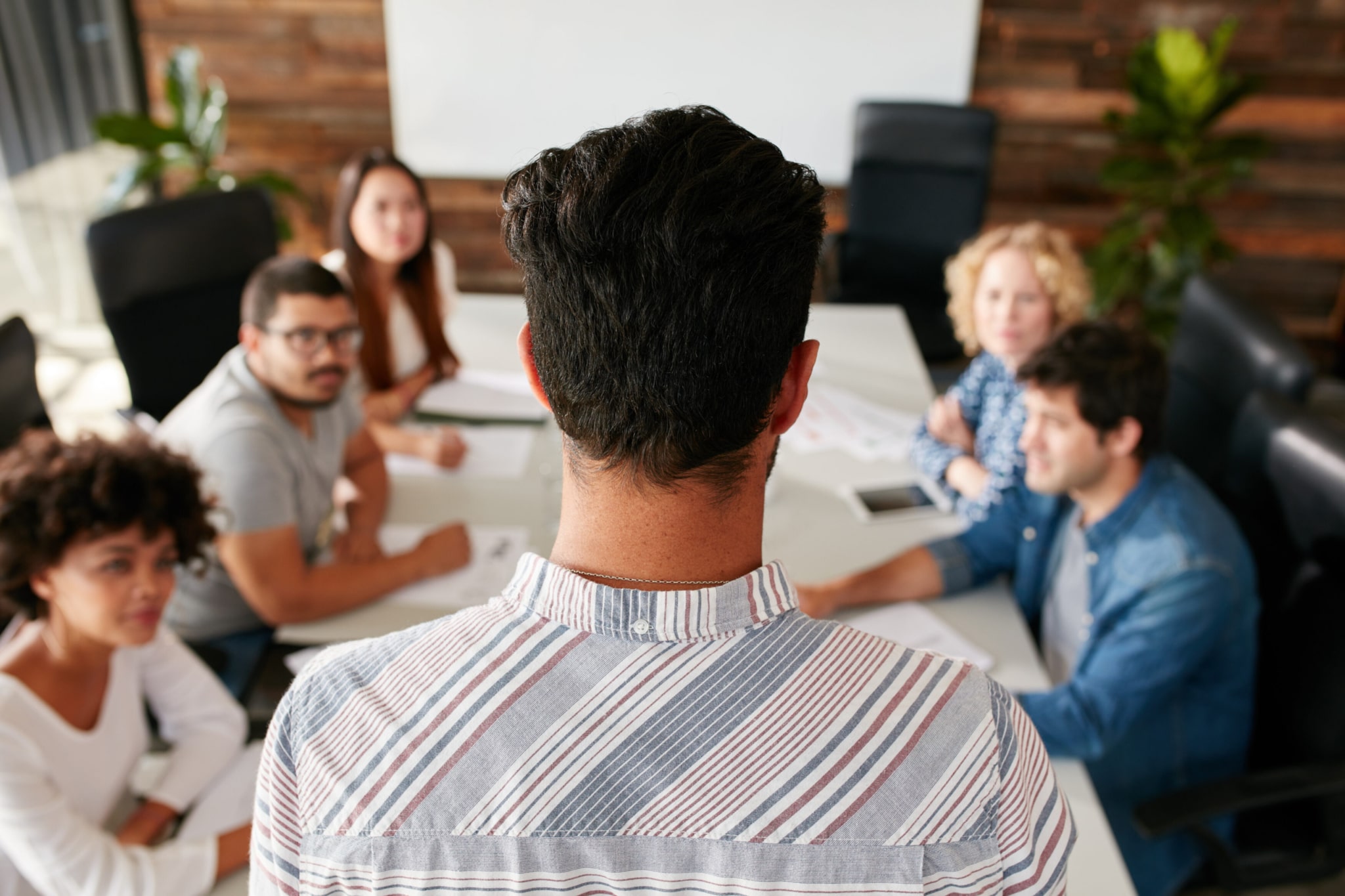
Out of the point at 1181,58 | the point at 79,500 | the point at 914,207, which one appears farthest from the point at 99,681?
the point at 1181,58

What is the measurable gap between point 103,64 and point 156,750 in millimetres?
3344

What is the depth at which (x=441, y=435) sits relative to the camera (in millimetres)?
2279

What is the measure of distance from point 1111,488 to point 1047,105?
279cm

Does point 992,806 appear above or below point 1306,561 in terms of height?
above

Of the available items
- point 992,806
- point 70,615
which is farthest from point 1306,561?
point 70,615

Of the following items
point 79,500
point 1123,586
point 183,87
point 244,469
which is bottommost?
point 1123,586

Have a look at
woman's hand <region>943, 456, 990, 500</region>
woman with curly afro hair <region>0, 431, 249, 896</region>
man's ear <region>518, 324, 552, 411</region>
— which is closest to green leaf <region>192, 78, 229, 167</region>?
woman with curly afro hair <region>0, 431, 249, 896</region>

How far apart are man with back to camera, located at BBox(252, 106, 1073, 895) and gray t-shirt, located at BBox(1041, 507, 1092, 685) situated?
124 cm

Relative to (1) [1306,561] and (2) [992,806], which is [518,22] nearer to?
(1) [1306,561]

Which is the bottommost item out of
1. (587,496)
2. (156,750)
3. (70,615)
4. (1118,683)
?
(156,750)

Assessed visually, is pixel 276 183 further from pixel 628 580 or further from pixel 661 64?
pixel 628 580

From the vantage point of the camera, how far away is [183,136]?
12.4 feet

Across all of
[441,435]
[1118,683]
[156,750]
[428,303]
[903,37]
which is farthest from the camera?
[903,37]

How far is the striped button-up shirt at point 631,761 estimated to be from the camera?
621 millimetres
